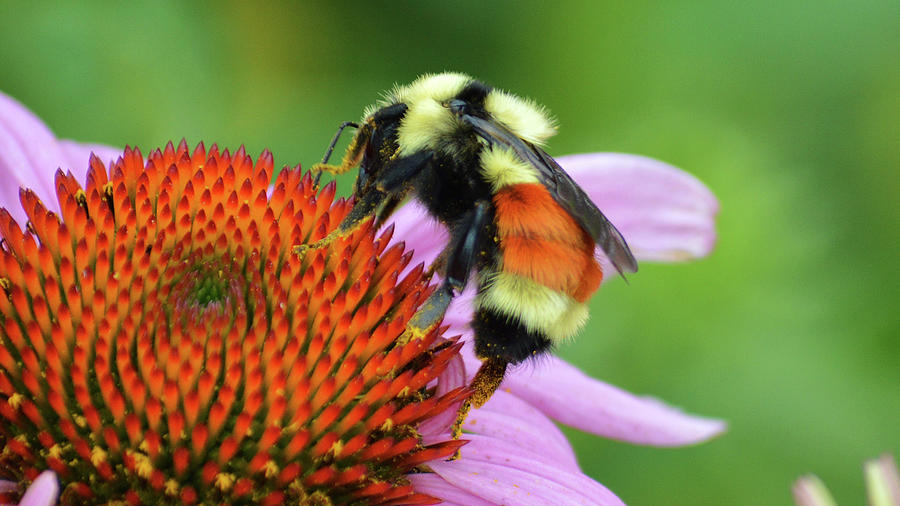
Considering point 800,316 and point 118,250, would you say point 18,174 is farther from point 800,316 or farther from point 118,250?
point 800,316

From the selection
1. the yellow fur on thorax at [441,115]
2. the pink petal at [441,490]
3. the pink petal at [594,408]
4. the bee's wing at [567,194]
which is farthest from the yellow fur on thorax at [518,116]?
the pink petal at [441,490]

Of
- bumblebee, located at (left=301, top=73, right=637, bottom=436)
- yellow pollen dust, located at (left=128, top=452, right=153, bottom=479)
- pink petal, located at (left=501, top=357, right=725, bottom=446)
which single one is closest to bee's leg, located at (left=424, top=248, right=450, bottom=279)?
bumblebee, located at (left=301, top=73, right=637, bottom=436)

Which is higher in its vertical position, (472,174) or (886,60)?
(472,174)

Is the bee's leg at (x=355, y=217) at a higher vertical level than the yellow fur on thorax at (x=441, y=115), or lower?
lower

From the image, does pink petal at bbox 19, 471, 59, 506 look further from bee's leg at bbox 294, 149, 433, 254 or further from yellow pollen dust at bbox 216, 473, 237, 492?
bee's leg at bbox 294, 149, 433, 254

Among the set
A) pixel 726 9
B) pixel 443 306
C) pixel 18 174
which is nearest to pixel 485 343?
pixel 443 306

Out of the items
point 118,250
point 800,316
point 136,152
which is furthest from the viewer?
point 800,316

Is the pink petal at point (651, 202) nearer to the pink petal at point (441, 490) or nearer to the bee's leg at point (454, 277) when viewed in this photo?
the bee's leg at point (454, 277)
